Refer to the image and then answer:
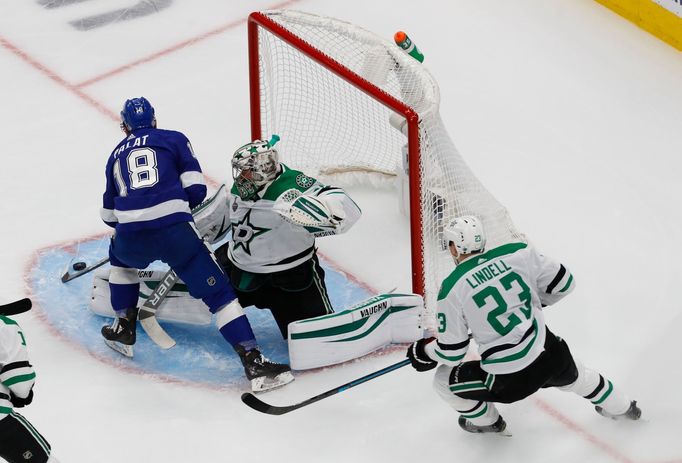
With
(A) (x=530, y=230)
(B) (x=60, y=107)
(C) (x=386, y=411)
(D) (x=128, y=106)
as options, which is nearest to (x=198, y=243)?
(D) (x=128, y=106)

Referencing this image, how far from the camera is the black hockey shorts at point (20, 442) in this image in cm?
386

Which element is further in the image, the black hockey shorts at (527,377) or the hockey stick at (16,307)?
the black hockey shorts at (527,377)

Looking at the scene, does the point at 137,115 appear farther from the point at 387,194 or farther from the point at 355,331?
the point at 387,194

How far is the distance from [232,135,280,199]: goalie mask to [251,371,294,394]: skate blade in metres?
0.64

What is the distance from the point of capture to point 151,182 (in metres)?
4.45

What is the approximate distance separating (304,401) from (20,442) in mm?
977

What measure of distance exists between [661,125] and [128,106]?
258cm

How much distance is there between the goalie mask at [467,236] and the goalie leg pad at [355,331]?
0.72 meters

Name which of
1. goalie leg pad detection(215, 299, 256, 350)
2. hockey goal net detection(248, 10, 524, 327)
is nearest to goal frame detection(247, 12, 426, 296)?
hockey goal net detection(248, 10, 524, 327)

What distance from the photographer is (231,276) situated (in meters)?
4.78

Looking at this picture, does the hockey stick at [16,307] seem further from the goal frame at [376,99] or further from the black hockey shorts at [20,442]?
the goal frame at [376,99]

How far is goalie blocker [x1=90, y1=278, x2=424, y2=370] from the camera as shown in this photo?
15.0 ft

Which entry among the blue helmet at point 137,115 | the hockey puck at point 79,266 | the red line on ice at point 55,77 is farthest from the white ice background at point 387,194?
the blue helmet at point 137,115

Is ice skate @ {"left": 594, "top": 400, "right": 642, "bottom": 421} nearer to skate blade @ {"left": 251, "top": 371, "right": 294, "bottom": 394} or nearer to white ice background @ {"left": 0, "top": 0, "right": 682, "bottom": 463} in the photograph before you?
white ice background @ {"left": 0, "top": 0, "right": 682, "bottom": 463}
